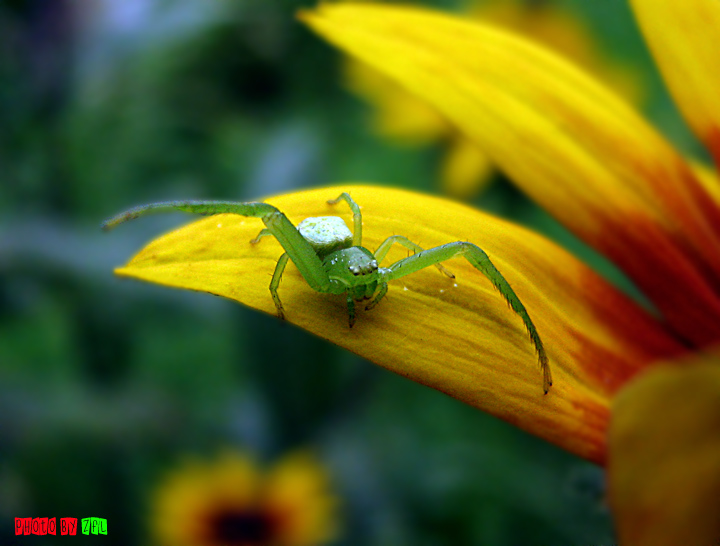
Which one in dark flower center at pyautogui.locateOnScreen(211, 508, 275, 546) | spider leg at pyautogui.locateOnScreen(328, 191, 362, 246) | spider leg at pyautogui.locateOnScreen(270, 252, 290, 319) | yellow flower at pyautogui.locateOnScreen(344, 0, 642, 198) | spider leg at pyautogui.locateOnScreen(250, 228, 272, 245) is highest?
yellow flower at pyautogui.locateOnScreen(344, 0, 642, 198)

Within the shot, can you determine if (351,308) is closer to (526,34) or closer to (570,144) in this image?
(570,144)

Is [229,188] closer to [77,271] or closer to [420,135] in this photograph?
[77,271]

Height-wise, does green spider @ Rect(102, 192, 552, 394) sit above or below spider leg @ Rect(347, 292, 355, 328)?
above

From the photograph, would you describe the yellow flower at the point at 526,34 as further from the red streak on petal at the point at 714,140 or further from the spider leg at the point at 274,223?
the spider leg at the point at 274,223

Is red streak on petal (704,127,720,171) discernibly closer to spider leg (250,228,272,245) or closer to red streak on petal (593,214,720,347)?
red streak on petal (593,214,720,347)

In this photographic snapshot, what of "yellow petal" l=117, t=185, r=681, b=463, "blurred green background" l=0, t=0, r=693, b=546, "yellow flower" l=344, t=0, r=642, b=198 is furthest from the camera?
"yellow flower" l=344, t=0, r=642, b=198

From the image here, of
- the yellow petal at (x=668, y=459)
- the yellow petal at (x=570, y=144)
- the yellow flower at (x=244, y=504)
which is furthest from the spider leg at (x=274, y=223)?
the yellow flower at (x=244, y=504)

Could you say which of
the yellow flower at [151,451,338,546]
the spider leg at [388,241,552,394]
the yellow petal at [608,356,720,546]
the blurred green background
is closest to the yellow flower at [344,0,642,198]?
the blurred green background

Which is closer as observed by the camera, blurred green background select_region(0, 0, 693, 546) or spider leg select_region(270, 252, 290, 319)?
spider leg select_region(270, 252, 290, 319)
